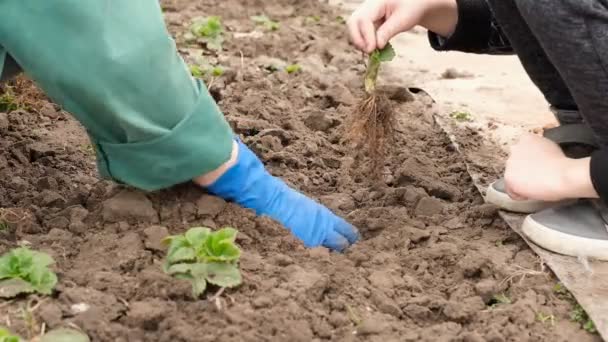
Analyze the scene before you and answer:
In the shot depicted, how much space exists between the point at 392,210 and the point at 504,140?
0.58 meters

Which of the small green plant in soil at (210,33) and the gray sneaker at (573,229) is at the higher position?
the gray sneaker at (573,229)

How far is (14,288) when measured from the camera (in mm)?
1409

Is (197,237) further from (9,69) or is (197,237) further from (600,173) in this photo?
(600,173)

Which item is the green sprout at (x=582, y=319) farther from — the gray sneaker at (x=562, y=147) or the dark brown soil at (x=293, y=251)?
the gray sneaker at (x=562, y=147)

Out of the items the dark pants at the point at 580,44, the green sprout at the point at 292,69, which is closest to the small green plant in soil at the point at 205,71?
the green sprout at the point at 292,69

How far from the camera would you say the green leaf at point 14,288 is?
1.40 m

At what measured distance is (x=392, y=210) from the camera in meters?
1.92

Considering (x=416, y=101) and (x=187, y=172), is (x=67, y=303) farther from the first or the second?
(x=416, y=101)

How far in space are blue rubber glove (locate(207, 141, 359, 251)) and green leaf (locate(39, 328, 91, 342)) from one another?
45cm

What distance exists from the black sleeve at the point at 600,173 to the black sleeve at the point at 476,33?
0.52m

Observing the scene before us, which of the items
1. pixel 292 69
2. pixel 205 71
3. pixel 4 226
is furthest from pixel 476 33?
pixel 4 226

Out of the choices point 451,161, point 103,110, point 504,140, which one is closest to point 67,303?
point 103,110

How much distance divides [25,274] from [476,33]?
1172 mm

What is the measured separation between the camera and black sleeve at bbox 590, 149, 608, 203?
1.70 m
